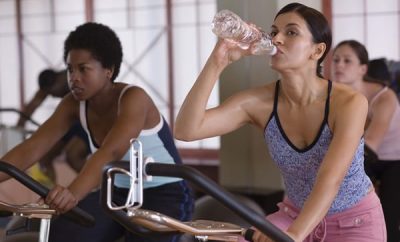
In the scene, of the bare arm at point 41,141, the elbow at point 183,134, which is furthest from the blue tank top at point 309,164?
the bare arm at point 41,141

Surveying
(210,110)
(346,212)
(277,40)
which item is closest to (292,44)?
(277,40)

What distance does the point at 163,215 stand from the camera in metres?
1.85

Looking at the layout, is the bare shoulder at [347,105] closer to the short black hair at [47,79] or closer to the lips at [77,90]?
the lips at [77,90]

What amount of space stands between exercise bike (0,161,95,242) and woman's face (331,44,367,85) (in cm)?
199

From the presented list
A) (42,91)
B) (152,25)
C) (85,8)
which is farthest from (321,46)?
(85,8)

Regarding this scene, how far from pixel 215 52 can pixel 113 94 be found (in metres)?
0.91

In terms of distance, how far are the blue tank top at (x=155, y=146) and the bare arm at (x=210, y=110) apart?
0.54m

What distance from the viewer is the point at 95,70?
2949mm

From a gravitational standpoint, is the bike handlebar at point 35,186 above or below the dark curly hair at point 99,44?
below

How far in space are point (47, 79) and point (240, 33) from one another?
3924mm

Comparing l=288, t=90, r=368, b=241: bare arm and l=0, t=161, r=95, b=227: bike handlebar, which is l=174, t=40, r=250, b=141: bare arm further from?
l=0, t=161, r=95, b=227: bike handlebar

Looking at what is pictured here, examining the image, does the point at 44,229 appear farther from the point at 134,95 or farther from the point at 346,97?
the point at 346,97

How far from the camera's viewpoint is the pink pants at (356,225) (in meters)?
2.30

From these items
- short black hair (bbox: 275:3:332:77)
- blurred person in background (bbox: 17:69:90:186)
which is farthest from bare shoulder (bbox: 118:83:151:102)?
blurred person in background (bbox: 17:69:90:186)
